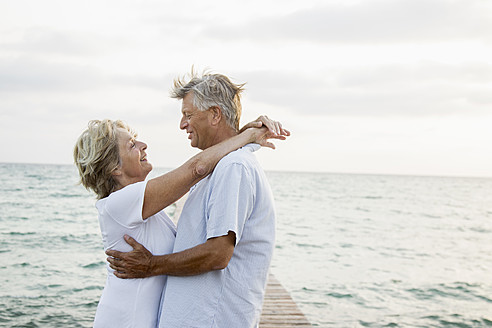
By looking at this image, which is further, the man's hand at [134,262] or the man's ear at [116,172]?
the man's ear at [116,172]

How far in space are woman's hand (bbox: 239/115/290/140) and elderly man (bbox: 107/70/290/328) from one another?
145mm

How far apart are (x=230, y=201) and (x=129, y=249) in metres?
0.62

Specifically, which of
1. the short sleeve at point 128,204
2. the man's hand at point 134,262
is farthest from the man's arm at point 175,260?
the short sleeve at point 128,204

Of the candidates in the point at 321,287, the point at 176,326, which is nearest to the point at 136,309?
the point at 176,326

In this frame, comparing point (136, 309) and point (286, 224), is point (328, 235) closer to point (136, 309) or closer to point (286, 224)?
point (286, 224)

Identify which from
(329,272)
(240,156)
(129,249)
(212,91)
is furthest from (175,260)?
(329,272)

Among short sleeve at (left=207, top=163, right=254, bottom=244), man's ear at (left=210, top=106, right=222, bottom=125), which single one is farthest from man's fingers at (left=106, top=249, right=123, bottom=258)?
man's ear at (left=210, top=106, right=222, bottom=125)

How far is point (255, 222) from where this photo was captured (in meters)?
2.30

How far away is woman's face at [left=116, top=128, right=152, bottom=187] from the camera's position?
8.45ft

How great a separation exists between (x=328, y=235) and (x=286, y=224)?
2.90m

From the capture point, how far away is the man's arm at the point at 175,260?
7.13ft

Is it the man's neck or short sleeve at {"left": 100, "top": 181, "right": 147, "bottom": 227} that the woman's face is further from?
the man's neck

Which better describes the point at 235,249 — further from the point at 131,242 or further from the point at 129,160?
the point at 129,160

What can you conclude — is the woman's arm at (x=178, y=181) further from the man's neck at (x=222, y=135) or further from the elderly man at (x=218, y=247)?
the man's neck at (x=222, y=135)
